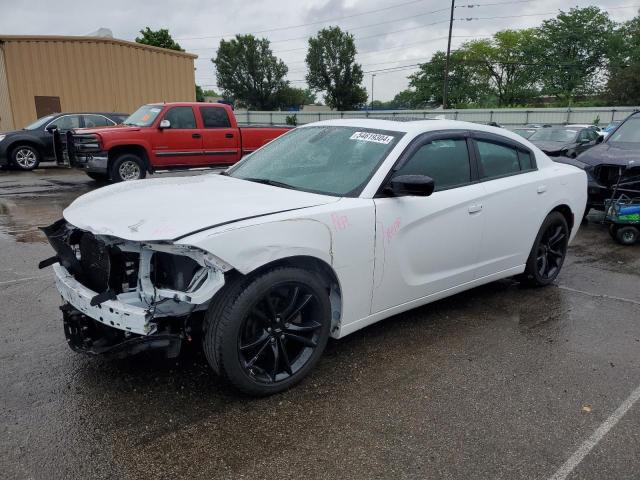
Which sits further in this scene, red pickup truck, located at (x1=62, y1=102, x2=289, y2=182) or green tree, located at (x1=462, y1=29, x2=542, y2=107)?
green tree, located at (x1=462, y1=29, x2=542, y2=107)

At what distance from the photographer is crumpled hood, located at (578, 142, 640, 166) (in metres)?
7.45

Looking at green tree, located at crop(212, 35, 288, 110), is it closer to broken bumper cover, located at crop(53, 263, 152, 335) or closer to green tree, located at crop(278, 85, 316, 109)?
green tree, located at crop(278, 85, 316, 109)

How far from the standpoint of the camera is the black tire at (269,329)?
2711mm

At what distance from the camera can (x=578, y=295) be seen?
16.2 ft

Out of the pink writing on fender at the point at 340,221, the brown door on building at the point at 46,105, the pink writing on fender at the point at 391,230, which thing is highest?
the brown door on building at the point at 46,105

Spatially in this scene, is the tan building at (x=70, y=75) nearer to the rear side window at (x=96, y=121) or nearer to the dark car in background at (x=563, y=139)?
the rear side window at (x=96, y=121)

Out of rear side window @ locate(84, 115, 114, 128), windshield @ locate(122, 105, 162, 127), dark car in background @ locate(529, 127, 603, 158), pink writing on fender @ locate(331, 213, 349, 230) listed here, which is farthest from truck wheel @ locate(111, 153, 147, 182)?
dark car in background @ locate(529, 127, 603, 158)

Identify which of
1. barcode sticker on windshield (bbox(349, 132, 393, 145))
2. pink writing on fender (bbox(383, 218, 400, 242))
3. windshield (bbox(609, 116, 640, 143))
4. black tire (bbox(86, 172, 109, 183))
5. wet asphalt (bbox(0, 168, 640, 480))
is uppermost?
barcode sticker on windshield (bbox(349, 132, 393, 145))

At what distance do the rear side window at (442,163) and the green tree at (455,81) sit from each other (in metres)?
72.8

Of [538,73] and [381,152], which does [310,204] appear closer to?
[381,152]

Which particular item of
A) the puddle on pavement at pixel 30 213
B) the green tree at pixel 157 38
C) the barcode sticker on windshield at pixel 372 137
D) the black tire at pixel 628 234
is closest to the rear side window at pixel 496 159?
A: the barcode sticker on windshield at pixel 372 137

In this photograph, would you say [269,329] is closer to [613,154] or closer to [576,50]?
[613,154]

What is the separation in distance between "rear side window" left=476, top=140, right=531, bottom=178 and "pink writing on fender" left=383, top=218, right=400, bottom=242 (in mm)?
1186

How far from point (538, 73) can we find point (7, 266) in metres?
73.7
